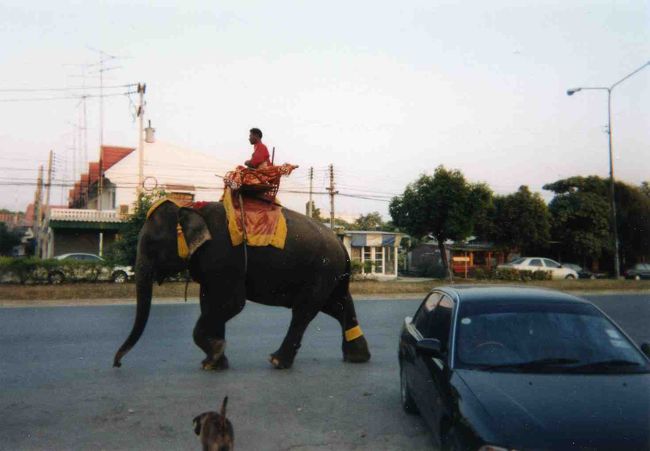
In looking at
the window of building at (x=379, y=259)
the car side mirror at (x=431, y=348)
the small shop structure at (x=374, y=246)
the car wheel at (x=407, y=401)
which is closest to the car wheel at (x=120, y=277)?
the small shop structure at (x=374, y=246)

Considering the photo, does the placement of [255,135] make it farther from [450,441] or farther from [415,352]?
[450,441]

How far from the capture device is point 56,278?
2250 cm

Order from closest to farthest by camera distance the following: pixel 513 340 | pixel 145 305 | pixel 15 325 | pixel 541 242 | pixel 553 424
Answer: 1. pixel 553 424
2. pixel 513 340
3. pixel 145 305
4. pixel 15 325
5. pixel 541 242

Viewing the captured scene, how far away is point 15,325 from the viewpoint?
1245cm

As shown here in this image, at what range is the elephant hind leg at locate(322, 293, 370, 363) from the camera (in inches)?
333

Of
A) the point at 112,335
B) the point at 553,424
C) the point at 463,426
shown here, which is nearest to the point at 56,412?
the point at 463,426

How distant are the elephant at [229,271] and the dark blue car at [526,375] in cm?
262

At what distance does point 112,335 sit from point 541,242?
35868 millimetres

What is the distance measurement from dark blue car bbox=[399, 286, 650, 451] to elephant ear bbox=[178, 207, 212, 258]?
295cm

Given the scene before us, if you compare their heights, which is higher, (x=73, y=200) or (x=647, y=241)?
(x=73, y=200)

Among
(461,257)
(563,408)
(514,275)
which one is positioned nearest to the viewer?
(563,408)

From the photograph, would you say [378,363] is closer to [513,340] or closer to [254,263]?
[254,263]

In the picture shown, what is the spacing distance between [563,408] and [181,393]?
4.25 meters

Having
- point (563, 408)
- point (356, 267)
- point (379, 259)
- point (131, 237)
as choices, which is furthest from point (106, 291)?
point (379, 259)
